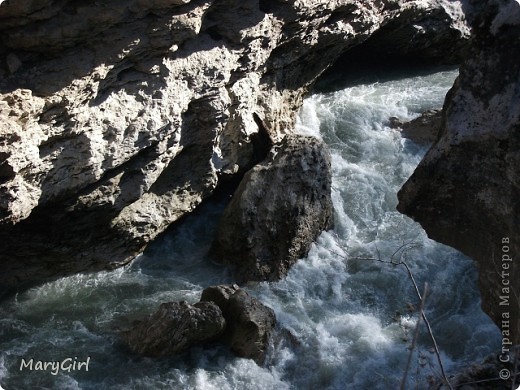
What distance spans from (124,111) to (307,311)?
10.7ft

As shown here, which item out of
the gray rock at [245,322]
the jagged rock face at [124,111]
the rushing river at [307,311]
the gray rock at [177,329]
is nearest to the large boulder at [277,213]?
the rushing river at [307,311]

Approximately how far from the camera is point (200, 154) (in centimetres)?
939

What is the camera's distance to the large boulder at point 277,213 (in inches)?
353

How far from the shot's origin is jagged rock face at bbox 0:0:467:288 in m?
7.06

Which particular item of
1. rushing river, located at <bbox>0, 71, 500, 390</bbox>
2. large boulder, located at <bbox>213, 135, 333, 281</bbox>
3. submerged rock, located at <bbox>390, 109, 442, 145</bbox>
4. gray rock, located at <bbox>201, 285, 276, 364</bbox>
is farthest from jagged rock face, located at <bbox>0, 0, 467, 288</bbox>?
submerged rock, located at <bbox>390, 109, 442, 145</bbox>

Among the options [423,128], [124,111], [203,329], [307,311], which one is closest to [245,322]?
[203,329]

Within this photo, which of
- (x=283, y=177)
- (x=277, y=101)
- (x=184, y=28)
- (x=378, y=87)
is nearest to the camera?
(x=184, y=28)

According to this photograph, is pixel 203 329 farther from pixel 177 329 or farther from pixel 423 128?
pixel 423 128

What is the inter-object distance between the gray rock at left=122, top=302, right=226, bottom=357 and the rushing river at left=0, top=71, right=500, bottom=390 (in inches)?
5.3

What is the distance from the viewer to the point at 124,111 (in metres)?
7.92

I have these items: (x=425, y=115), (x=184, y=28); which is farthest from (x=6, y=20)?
(x=425, y=115)

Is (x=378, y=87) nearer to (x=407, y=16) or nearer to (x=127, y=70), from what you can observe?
(x=407, y=16)

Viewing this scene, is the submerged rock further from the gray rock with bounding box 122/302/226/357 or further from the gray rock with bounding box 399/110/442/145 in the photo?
the gray rock with bounding box 122/302/226/357

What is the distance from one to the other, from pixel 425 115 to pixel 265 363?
6454mm
